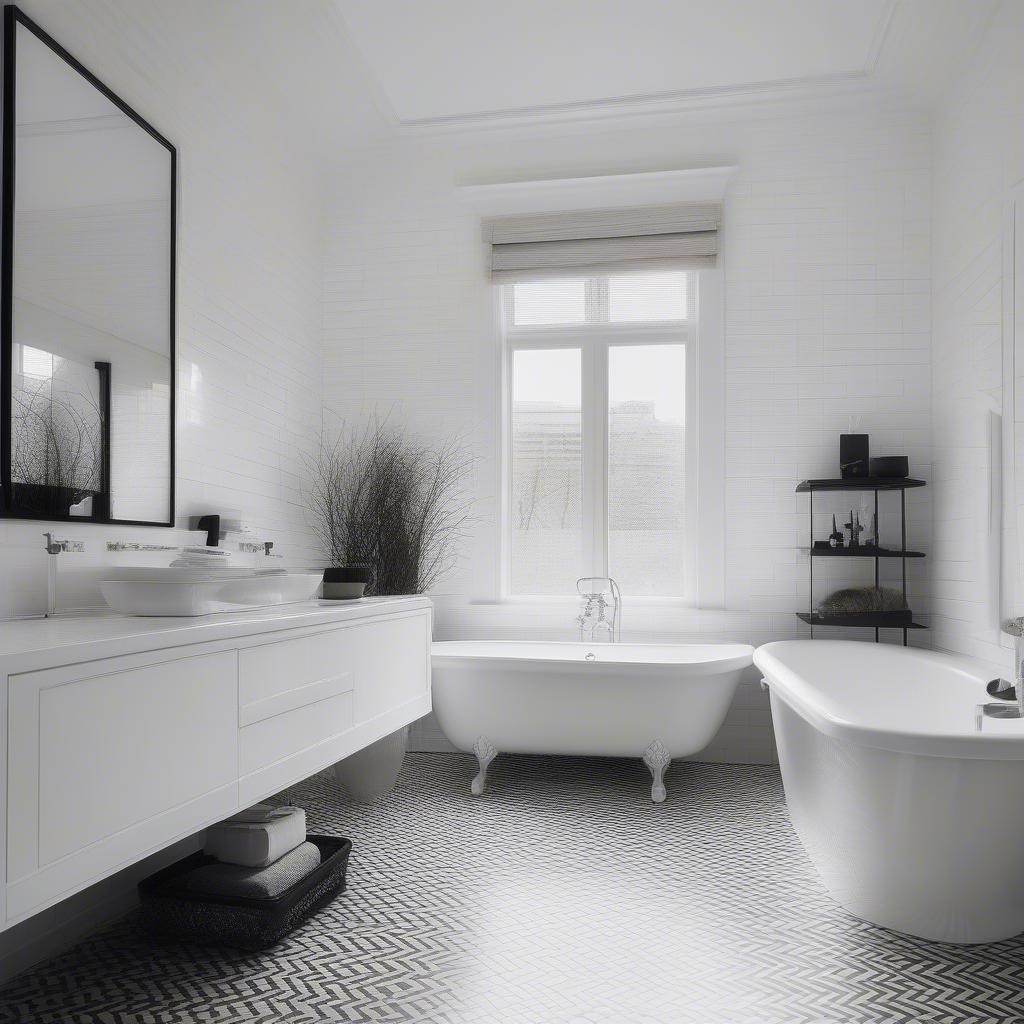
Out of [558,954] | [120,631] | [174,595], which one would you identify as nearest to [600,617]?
[558,954]

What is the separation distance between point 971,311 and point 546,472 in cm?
203

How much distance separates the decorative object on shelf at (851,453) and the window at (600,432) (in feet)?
2.36

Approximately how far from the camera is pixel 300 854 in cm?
235

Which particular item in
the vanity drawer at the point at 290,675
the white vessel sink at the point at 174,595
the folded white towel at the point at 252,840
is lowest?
the folded white towel at the point at 252,840

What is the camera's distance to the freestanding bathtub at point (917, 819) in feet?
6.27

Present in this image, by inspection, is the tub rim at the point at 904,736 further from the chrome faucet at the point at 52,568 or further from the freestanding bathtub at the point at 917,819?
the chrome faucet at the point at 52,568

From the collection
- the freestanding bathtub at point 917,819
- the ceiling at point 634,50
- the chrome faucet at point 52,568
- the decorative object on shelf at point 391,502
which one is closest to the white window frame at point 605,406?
the decorative object on shelf at point 391,502

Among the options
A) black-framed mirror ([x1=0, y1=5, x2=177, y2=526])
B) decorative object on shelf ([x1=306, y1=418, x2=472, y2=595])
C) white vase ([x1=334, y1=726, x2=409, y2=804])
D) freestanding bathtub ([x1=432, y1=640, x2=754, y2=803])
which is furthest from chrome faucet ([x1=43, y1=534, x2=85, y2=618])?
decorative object on shelf ([x1=306, y1=418, x2=472, y2=595])

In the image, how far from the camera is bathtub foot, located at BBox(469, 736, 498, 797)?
137 inches

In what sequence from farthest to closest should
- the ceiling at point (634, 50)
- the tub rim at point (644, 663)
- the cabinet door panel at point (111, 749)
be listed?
the tub rim at point (644, 663) < the ceiling at point (634, 50) < the cabinet door panel at point (111, 749)

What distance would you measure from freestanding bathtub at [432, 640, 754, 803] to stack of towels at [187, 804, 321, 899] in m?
1.16

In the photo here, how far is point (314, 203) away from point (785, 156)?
7.73ft

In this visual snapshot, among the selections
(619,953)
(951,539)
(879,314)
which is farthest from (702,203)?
(619,953)

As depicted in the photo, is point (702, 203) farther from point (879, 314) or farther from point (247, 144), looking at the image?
point (247, 144)
